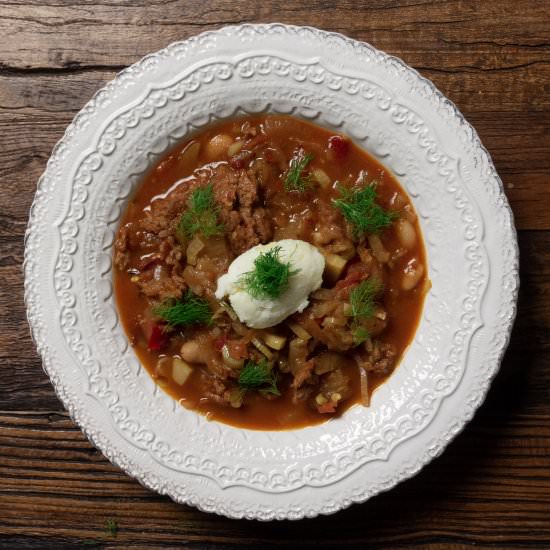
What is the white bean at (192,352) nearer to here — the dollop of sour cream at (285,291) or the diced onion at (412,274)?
the dollop of sour cream at (285,291)

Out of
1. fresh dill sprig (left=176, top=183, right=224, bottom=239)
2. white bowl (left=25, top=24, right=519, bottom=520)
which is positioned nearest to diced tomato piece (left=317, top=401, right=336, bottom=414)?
white bowl (left=25, top=24, right=519, bottom=520)

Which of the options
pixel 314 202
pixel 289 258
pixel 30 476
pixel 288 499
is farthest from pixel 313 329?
pixel 30 476

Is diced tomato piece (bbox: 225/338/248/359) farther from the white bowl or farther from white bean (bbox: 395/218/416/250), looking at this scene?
white bean (bbox: 395/218/416/250)

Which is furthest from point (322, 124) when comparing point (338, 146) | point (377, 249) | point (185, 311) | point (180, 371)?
point (180, 371)

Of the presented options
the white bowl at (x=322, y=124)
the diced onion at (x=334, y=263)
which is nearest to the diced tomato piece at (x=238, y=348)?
the white bowl at (x=322, y=124)

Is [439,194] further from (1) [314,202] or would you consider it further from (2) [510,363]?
(2) [510,363]

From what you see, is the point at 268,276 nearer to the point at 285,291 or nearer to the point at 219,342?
the point at 285,291
